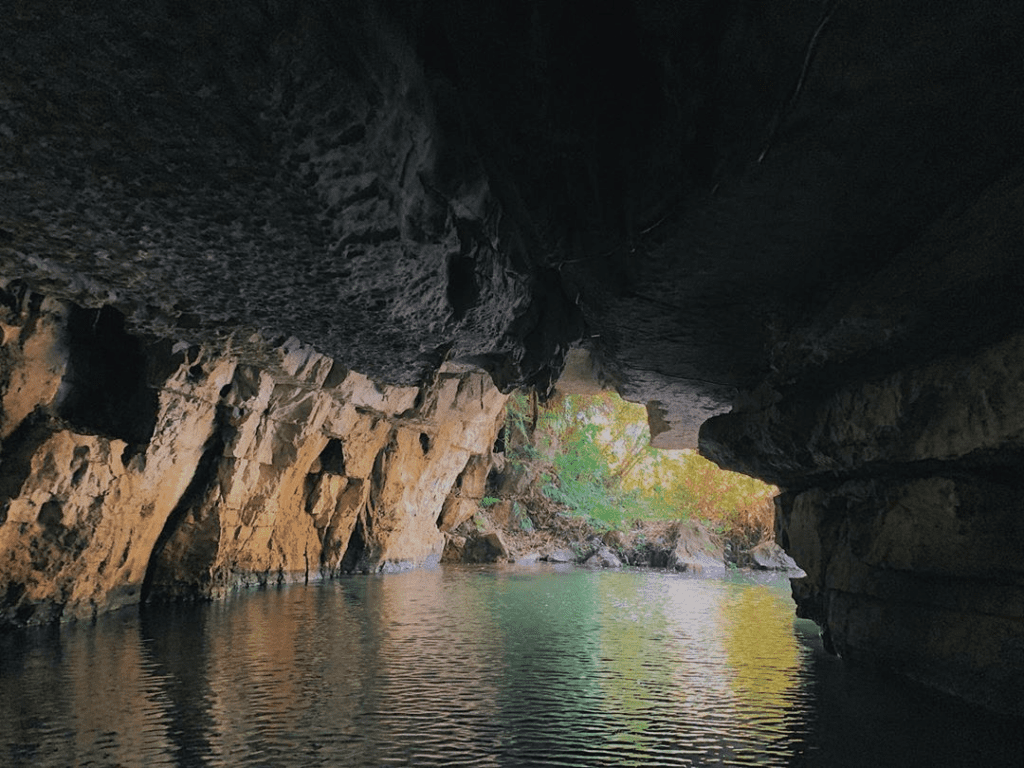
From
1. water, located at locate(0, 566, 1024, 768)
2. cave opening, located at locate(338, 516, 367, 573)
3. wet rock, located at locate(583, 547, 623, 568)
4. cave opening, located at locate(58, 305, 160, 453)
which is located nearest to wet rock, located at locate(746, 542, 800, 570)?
wet rock, located at locate(583, 547, 623, 568)

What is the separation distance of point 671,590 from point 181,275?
11911 mm

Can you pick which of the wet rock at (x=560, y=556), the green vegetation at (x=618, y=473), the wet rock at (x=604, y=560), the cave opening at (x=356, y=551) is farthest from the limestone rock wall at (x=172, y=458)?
the wet rock at (x=560, y=556)

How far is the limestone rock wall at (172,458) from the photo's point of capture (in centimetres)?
676

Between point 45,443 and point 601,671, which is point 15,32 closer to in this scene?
point 45,443

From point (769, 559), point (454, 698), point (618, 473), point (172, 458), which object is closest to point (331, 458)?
point (172, 458)

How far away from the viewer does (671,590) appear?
48.0 ft

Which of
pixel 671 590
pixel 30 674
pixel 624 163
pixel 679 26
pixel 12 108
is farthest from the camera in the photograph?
pixel 671 590

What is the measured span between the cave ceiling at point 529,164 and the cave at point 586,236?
0.02 m

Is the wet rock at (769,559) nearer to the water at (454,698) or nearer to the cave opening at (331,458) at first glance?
the water at (454,698)

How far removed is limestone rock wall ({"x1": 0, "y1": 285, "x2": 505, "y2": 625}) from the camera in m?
6.76

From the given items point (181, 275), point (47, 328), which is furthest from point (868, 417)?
point (47, 328)

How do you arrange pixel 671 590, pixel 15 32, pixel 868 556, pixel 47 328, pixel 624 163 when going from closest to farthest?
pixel 15 32 → pixel 624 163 → pixel 868 556 → pixel 47 328 → pixel 671 590

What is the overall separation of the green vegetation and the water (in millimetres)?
14069

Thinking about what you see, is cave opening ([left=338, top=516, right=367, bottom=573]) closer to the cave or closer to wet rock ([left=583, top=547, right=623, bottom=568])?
the cave
